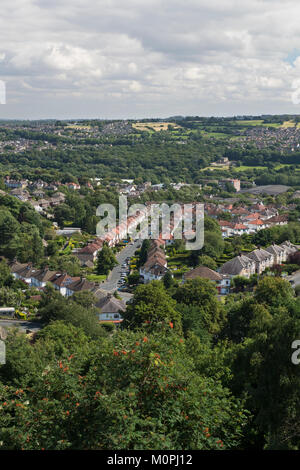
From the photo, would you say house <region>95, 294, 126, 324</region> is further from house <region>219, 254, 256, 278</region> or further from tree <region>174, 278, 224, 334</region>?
house <region>219, 254, 256, 278</region>

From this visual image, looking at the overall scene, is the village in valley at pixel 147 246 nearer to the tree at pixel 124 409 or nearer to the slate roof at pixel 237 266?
the slate roof at pixel 237 266

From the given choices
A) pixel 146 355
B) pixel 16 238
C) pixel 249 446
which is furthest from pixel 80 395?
pixel 16 238

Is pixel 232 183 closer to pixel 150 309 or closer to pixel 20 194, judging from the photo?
pixel 20 194

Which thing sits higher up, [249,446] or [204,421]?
[204,421]

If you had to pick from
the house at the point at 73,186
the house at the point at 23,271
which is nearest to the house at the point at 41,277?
the house at the point at 23,271

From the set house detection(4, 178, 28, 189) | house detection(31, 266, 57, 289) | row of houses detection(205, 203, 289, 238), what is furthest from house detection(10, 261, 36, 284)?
house detection(4, 178, 28, 189)

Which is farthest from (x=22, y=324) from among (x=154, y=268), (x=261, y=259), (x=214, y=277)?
(x=261, y=259)

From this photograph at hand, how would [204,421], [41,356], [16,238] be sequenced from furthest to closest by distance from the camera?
[16,238] < [41,356] < [204,421]
